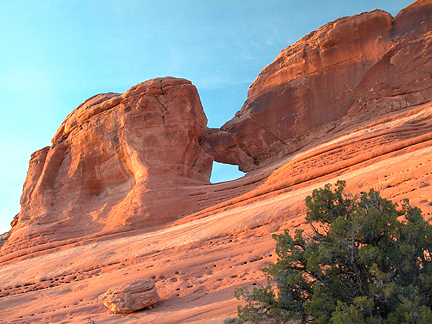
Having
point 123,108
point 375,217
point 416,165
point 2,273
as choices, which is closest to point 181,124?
point 123,108

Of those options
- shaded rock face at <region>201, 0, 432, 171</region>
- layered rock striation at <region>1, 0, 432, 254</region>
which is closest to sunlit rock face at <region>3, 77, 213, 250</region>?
layered rock striation at <region>1, 0, 432, 254</region>

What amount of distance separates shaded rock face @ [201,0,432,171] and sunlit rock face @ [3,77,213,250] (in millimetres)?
4479

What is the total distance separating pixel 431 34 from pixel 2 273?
86.7 feet

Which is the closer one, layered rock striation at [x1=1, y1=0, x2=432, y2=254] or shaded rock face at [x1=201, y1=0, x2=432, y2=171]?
layered rock striation at [x1=1, y1=0, x2=432, y2=254]

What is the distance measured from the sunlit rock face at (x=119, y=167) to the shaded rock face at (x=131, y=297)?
895 centimetres

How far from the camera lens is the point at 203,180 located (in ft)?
72.8

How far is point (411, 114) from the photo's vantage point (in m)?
17.7

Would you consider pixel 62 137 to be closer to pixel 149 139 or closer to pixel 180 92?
pixel 149 139

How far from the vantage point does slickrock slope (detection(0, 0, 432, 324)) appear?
10328 millimetres

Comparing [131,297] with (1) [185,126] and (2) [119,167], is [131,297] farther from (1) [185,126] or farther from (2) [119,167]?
(2) [119,167]

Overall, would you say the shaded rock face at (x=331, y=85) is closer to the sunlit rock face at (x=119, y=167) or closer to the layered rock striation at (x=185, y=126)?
the layered rock striation at (x=185, y=126)

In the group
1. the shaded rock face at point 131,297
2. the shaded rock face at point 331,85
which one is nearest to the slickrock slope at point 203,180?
the shaded rock face at point 331,85

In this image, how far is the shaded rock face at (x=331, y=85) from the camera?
20.3m

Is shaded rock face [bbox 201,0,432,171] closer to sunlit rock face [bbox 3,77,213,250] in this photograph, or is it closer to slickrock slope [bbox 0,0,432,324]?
slickrock slope [bbox 0,0,432,324]
